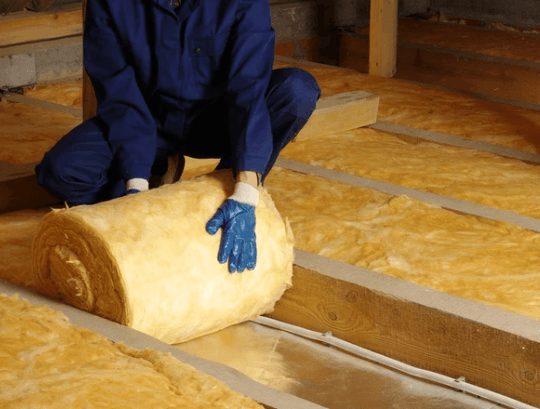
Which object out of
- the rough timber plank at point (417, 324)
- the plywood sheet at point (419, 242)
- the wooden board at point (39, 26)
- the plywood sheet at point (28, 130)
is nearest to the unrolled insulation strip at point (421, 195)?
the plywood sheet at point (419, 242)

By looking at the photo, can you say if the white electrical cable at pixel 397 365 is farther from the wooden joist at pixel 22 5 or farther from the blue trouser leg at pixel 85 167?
the wooden joist at pixel 22 5

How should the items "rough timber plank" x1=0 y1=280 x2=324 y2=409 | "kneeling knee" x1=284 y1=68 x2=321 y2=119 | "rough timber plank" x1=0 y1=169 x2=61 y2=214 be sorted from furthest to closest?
"rough timber plank" x1=0 y1=169 x2=61 y2=214 < "kneeling knee" x1=284 y1=68 x2=321 y2=119 < "rough timber plank" x1=0 y1=280 x2=324 y2=409

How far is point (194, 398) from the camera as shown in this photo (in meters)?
1.74

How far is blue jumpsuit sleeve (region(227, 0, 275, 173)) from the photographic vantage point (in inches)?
94.3

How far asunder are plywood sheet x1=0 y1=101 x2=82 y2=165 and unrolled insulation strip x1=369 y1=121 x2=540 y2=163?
1810 mm

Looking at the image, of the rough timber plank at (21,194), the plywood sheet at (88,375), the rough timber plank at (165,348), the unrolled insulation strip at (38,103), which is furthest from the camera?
the unrolled insulation strip at (38,103)

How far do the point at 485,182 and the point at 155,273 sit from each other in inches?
74.3

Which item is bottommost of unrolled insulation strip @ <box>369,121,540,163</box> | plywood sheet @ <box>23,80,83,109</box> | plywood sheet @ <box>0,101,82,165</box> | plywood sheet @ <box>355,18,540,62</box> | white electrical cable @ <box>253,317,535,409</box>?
white electrical cable @ <box>253,317,535,409</box>

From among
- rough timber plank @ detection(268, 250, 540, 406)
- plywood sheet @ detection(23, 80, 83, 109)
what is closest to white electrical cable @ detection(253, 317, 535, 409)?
rough timber plank @ detection(268, 250, 540, 406)

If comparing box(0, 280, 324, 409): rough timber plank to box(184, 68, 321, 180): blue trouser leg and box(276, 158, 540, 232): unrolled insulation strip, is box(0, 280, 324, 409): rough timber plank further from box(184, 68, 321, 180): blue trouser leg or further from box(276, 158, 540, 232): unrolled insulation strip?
box(276, 158, 540, 232): unrolled insulation strip

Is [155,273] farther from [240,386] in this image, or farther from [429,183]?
[429,183]

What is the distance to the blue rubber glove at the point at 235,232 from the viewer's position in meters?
2.31

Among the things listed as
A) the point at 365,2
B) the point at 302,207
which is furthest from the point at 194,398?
the point at 365,2

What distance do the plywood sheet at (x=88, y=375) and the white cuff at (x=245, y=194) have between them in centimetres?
63
